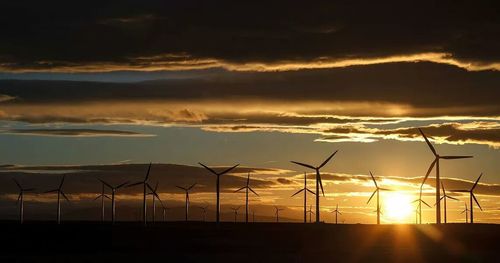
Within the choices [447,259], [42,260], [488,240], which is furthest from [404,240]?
[42,260]

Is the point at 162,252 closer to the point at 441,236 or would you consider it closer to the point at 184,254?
the point at 184,254

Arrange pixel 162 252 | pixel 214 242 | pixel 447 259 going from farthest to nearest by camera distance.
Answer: pixel 214 242 < pixel 162 252 < pixel 447 259

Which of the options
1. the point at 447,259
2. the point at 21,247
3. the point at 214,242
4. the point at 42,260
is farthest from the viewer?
the point at 214,242

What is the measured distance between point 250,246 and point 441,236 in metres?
54.7

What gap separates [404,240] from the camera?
6703 inches

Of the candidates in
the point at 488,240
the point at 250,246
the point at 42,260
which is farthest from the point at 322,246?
the point at 42,260

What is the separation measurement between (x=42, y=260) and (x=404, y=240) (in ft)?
279

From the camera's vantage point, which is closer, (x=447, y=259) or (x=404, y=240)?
(x=447, y=259)

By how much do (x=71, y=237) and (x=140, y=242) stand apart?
1940cm

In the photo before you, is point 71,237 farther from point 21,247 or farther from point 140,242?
point 21,247

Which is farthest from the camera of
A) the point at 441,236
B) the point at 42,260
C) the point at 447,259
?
the point at 441,236

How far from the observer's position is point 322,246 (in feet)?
472

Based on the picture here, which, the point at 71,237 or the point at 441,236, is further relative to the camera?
the point at 441,236

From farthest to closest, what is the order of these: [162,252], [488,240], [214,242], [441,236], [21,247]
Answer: [441,236], [488,240], [214,242], [21,247], [162,252]
